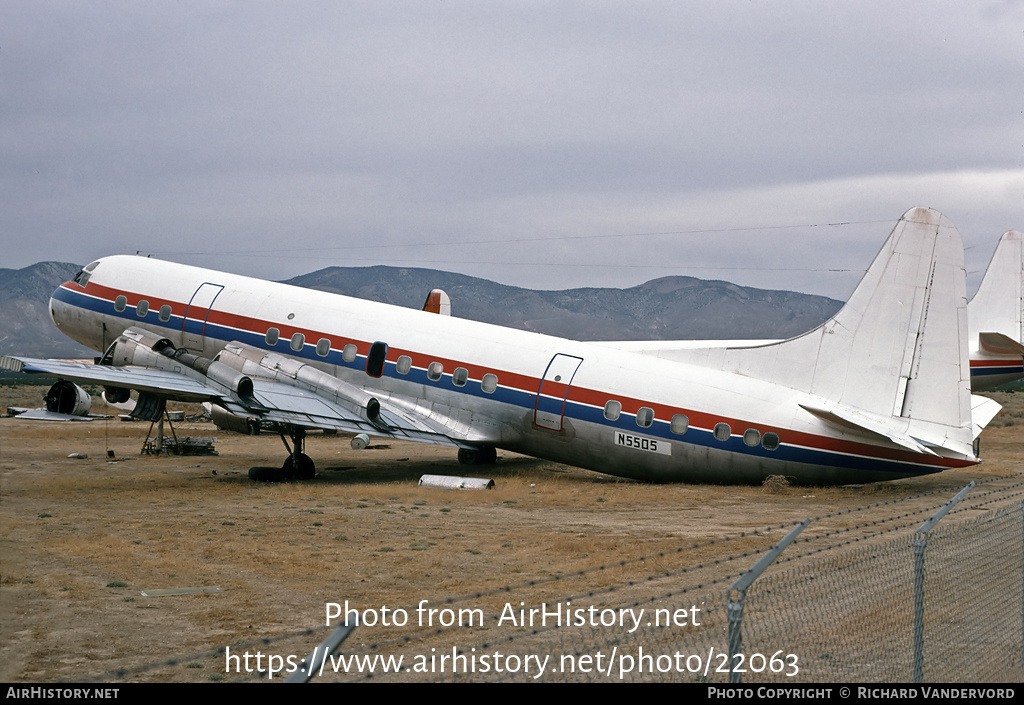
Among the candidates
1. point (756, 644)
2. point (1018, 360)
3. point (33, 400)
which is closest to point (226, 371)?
point (756, 644)

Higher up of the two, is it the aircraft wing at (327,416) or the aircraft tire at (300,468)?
the aircraft wing at (327,416)

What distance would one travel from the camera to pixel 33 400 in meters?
65.4

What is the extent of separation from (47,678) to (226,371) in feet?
61.6

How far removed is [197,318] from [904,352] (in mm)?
20457

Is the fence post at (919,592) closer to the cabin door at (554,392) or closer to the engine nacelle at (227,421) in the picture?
the cabin door at (554,392)

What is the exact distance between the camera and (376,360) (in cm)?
2794

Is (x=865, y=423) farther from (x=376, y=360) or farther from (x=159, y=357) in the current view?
(x=159, y=357)

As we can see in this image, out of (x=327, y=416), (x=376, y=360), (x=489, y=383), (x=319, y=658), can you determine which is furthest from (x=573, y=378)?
(x=319, y=658)

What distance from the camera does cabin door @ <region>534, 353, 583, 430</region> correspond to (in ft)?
83.5

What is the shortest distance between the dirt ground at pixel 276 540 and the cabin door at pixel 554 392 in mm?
1945

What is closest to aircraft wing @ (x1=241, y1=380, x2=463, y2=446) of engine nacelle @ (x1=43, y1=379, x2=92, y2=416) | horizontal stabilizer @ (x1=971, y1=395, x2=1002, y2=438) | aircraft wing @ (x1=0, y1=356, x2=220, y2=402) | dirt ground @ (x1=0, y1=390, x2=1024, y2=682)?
aircraft wing @ (x1=0, y1=356, x2=220, y2=402)

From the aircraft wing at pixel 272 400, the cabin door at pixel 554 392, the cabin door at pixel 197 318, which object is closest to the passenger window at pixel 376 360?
the aircraft wing at pixel 272 400

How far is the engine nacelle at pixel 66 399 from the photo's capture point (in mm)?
23625

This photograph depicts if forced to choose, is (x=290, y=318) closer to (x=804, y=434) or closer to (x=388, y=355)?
(x=388, y=355)
